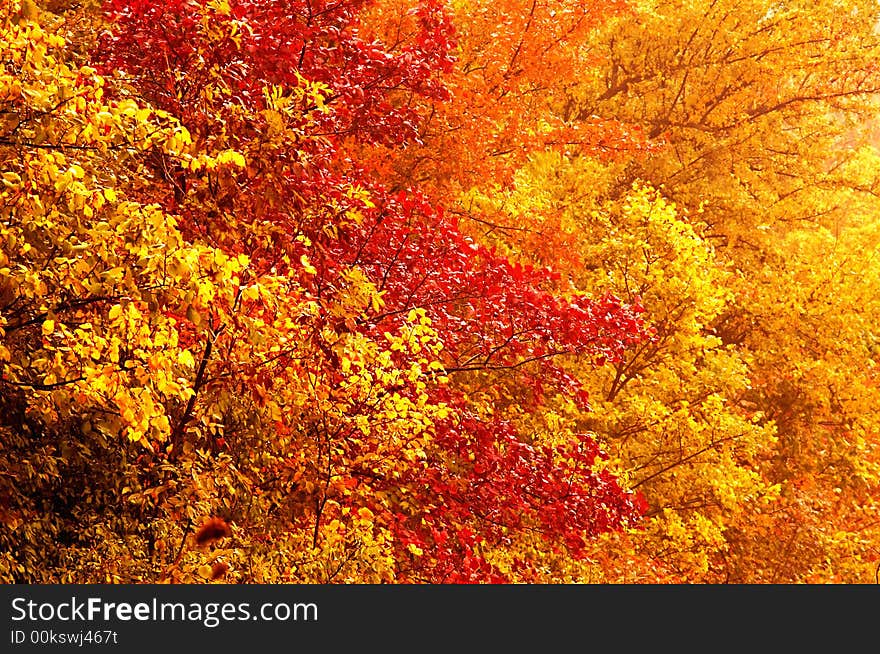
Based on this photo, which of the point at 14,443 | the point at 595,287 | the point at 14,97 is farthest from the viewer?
the point at 595,287

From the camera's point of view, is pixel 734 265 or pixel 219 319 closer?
pixel 219 319

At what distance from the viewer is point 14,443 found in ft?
21.1

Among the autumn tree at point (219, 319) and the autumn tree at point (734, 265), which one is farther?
the autumn tree at point (734, 265)

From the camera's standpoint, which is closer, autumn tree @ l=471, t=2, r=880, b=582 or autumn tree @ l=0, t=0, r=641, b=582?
autumn tree @ l=0, t=0, r=641, b=582

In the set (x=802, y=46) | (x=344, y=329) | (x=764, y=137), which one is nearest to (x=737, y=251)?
(x=764, y=137)

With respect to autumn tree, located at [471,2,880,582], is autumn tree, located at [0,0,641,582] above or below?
below

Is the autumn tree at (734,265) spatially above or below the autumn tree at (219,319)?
above

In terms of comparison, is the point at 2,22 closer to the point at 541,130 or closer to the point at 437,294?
the point at 437,294

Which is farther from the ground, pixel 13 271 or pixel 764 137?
pixel 764 137

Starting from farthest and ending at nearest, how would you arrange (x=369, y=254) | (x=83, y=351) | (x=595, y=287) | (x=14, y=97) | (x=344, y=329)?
(x=595, y=287) → (x=369, y=254) → (x=344, y=329) → (x=83, y=351) → (x=14, y=97)

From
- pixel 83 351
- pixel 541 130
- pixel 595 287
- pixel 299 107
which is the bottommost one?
pixel 83 351

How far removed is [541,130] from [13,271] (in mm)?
11130

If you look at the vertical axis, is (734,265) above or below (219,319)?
above

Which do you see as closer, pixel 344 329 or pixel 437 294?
pixel 344 329
